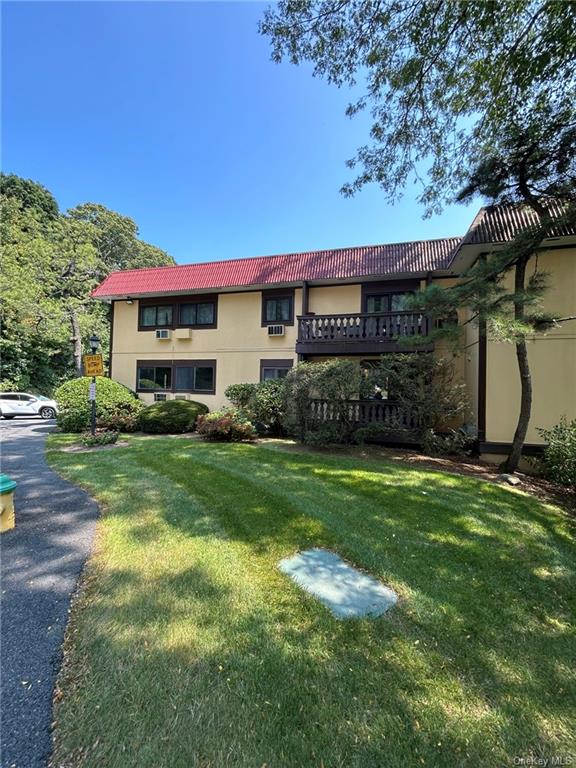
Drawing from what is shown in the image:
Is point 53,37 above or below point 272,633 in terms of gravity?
above

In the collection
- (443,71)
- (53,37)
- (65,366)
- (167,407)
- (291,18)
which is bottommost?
(167,407)

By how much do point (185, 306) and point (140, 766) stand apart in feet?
50.5

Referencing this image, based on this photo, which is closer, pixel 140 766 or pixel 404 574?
pixel 140 766

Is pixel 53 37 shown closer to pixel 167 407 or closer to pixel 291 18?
pixel 291 18

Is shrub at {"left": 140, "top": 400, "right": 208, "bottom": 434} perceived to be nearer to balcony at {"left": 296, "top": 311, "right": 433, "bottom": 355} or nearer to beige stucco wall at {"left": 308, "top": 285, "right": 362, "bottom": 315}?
balcony at {"left": 296, "top": 311, "right": 433, "bottom": 355}

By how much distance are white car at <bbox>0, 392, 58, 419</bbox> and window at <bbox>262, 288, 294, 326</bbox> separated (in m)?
13.1

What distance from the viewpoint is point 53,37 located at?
7.07m

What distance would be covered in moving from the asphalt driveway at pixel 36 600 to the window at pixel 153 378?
32.2 ft

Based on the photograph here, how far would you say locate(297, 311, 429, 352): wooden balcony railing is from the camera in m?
10.9

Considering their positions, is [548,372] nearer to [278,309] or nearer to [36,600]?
[278,309]

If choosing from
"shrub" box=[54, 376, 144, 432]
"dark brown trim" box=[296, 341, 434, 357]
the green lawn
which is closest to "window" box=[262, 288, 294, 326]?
"dark brown trim" box=[296, 341, 434, 357]

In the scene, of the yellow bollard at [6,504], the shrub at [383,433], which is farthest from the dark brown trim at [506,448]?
the yellow bollard at [6,504]

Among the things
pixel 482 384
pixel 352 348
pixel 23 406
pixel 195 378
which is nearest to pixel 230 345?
pixel 195 378

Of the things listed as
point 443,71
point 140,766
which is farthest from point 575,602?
point 443,71
